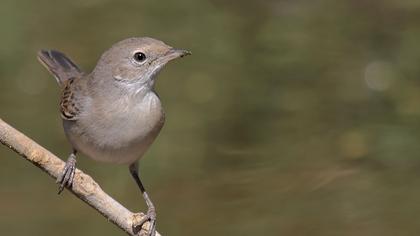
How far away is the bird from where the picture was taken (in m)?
6.93

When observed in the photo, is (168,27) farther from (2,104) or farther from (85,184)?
(85,184)

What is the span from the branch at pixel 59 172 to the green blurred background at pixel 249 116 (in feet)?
11.0

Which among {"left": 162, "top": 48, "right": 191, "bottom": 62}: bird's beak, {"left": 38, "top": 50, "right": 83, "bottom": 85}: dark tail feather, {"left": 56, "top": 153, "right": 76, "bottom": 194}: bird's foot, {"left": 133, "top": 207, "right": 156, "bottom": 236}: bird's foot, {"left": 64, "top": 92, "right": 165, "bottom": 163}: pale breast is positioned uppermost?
{"left": 38, "top": 50, "right": 83, "bottom": 85}: dark tail feather

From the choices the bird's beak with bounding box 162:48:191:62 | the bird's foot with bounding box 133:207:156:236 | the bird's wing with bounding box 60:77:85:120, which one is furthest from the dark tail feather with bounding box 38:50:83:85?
the bird's foot with bounding box 133:207:156:236

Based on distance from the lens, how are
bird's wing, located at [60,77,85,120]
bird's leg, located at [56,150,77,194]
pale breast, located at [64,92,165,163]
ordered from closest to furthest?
bird's leg, located at [56,150,77,194], pale breast, located at [64,92,165,163], bird's wing, located at [60,77,85,120]

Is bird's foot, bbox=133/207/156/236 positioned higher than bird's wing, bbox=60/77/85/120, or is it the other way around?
bird's wing, bbox=60/77/85/120

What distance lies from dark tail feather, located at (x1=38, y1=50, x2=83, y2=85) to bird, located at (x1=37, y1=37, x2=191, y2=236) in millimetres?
1131

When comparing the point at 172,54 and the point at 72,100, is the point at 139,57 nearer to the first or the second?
the point at 172,54

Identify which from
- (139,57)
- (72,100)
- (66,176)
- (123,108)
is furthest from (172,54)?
(66,176)

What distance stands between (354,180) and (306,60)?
10.2 feet

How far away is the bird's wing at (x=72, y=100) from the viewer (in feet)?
23.9

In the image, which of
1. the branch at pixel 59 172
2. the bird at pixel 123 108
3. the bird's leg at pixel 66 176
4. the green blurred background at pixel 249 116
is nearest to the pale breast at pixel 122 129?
the bird at pixel 123 108

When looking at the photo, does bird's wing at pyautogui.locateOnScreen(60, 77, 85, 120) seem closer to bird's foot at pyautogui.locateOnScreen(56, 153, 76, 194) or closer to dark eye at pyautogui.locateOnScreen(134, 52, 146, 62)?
dark eye at pyautogui.locateOnScreen(134, 52, 146, 62)

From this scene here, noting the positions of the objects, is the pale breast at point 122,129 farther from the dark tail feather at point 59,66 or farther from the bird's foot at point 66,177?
the dark tail feather at point 59,66
